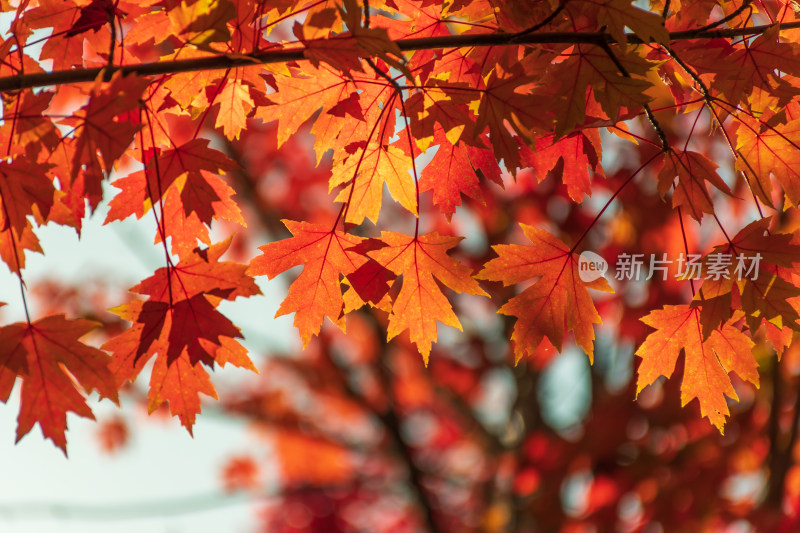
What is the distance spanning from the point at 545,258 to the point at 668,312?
1.04 ft

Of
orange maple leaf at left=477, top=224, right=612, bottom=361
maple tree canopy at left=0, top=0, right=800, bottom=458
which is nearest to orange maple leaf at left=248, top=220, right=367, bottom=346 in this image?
maple tree canopy at left=0, top=0, right=800, bottom=458

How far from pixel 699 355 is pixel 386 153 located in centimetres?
90

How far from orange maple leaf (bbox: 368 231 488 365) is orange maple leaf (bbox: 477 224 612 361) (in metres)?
0.10

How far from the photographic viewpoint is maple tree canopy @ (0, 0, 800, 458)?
1.23 metres

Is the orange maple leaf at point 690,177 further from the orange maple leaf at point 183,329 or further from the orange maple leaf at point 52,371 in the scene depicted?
the orange maple leaf at point 52,371

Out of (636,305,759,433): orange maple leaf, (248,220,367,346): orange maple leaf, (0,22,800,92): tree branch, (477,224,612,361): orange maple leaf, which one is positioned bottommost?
(636,305,759,433): orange maple leaf

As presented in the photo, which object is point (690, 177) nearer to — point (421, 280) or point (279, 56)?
point (421, 280)

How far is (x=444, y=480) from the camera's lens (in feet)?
18.5

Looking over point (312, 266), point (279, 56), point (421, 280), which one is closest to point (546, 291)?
point (421, 280)

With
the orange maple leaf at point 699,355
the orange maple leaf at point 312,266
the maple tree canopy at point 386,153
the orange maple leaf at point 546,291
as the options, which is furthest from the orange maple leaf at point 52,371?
the orange maple leaf at point 699,355

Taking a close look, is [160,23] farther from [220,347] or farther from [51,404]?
[51,404]

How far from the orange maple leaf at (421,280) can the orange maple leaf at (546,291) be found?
4.1 inches

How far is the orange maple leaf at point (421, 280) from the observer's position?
149 cm

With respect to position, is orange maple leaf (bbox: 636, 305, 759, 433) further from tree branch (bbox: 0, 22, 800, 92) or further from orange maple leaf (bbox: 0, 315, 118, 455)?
orange maple leaf (bbox: 0, 315, 118, 455)
